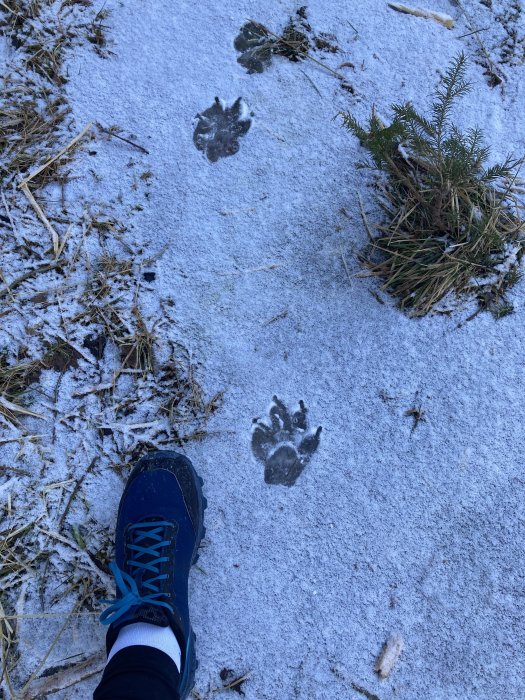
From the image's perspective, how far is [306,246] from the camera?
1.50 m

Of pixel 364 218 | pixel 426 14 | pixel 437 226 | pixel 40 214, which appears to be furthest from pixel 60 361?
pixel 426 14

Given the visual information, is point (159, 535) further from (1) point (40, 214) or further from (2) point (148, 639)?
(1) point (40, 214)

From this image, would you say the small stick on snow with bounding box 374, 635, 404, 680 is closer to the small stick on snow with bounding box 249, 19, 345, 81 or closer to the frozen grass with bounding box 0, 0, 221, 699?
the frozen grass with bounding box 0, 0, 221, 699

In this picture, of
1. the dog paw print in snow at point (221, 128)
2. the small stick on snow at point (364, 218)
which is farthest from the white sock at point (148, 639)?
the dog paw print in snow at point (221, 128)

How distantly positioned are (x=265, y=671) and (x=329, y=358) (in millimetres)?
790

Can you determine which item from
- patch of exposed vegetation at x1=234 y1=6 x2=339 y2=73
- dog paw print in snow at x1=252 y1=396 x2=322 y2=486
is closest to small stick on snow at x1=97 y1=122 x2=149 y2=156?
patch of exposed vegetation at x1=234 y1=6 x2=339 y2=73

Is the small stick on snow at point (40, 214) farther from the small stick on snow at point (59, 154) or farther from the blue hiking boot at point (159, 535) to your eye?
the blue hiking boot at point (159, 535)

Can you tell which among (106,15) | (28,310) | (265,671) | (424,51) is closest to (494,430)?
(265,671)

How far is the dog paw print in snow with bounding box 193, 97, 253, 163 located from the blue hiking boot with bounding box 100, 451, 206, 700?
88 cm

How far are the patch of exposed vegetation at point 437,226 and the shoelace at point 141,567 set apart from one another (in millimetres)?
894

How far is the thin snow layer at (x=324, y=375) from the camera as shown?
4.27 ft

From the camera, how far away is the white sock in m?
1.22

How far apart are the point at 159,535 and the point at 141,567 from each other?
0.28ft

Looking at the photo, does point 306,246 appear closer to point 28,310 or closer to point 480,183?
point 480,183
